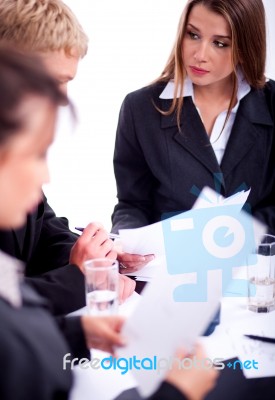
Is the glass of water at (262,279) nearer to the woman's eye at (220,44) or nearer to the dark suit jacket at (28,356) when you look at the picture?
the dark suit jacket at (28,356)

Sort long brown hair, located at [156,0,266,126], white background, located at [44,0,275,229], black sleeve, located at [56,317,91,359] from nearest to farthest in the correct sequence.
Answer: black sleeve, located at [56,317,91,359], long brown hair, located at [156,0,266,126], white background, located at [44,0,275,229]

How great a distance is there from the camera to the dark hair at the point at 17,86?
56 cm

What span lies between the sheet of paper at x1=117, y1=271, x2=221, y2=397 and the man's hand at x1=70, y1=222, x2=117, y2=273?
1.28 feet

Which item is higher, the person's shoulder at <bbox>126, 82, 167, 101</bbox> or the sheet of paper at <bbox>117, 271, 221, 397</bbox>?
the person's shoulder at <bbox>126, 82, 167, 101</bbox>

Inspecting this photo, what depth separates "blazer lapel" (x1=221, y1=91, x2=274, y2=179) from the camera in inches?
66.6

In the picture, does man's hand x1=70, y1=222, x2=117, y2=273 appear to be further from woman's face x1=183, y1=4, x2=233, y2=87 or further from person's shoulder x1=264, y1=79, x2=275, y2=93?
person's shoulder x1=264, y1=79, x2=275, y2=93

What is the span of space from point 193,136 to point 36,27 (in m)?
0.78

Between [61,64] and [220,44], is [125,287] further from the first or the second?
[220,44]

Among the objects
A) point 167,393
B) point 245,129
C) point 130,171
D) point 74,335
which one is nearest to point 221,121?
point 245,129

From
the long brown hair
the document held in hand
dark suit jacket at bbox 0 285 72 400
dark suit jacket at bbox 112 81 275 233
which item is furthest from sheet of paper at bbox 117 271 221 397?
the long brown hair

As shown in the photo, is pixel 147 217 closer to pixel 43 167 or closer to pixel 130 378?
pixel 130 378

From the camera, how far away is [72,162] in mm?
2969

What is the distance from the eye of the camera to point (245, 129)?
1.70m

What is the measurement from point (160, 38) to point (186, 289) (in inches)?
88.6
